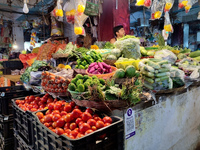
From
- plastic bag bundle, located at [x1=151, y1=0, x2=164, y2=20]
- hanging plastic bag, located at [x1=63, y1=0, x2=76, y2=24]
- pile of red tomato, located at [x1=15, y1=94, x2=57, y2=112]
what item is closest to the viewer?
pile of red tomato, located at [x1=15, y1=94, x2=57, y2=112]

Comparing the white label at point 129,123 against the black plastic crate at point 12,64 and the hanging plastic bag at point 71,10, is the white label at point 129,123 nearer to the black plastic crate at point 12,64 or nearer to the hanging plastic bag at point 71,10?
the hanging plastic bag at point 71,10

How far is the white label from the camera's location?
63.8 inches

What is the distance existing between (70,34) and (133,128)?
17.8 ft

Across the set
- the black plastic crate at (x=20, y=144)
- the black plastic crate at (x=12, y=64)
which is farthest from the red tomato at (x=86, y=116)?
the black plastic crate at (x=12, y=64)

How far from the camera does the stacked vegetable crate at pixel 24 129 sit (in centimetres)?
190

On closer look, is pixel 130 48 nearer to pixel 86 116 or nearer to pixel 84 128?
pixel 86 116

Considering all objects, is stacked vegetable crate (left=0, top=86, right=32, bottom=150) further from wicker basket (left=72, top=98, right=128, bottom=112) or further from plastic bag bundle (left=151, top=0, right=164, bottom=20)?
plastic bag bundle (left=151, top=0, right=164, bottom=20)

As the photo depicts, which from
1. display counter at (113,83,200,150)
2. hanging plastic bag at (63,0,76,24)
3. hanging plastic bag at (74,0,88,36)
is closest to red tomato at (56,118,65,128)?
display counter at (113,83,200,150)

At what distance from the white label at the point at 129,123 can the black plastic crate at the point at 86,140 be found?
135 millimetres

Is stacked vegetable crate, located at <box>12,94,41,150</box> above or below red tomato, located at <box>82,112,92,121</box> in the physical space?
below

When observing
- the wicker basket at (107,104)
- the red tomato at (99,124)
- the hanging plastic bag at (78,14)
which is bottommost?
the red tomato at (99,124)

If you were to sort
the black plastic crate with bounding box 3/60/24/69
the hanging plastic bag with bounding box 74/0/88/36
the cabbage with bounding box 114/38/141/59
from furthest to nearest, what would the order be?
1. the black plastic crate with bounding box 3/60/24/69
2. the hanging plastic bag with bounding box 74/0/88/36
3. the cabbage with bounding box 114/38/141/59

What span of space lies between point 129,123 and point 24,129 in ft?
4.72

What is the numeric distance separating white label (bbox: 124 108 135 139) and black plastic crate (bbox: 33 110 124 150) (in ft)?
0.44
